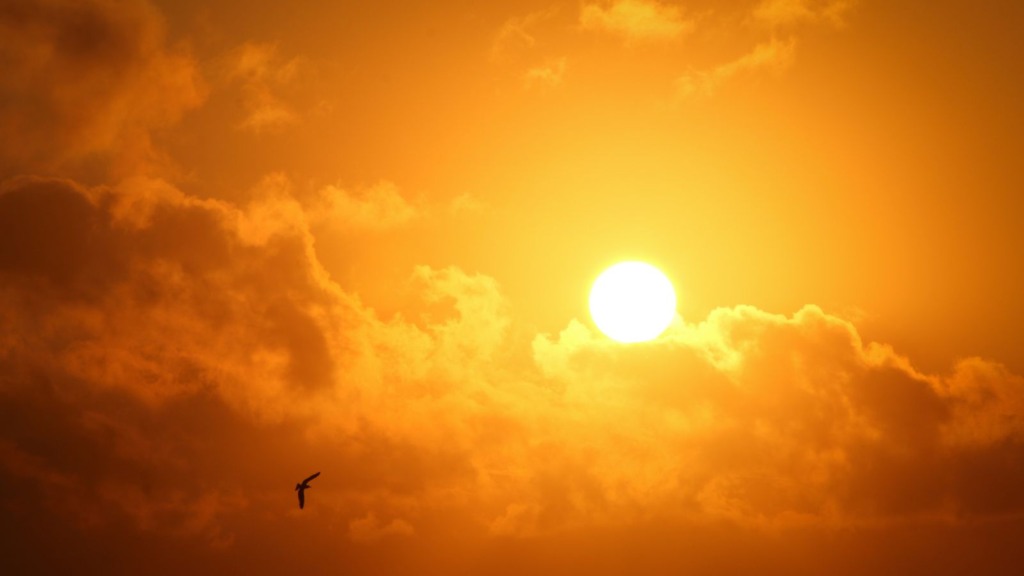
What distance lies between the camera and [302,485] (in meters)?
147
